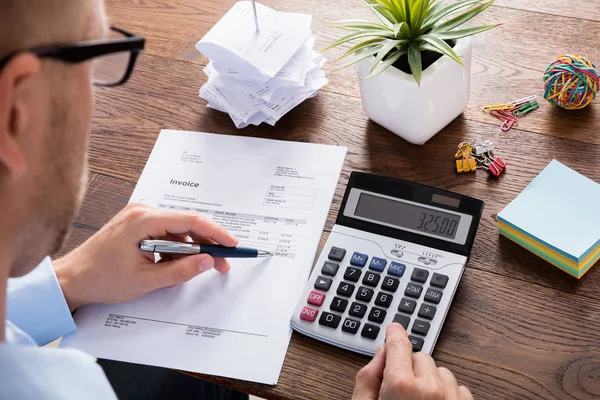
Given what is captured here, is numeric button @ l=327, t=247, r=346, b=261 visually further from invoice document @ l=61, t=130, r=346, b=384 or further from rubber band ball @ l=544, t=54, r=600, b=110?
rubber band ball @ l=544, t=54, r=600, b=110

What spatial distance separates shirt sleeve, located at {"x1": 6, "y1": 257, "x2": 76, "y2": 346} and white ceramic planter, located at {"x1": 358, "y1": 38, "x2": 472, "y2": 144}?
1.75ft

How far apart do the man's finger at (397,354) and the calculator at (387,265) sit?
0.06ft

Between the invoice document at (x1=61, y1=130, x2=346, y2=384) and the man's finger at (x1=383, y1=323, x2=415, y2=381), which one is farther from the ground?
the invoice document at (x1=61, y1=130, x2=346, y2=384)

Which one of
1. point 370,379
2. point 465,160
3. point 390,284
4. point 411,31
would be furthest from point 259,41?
point 370,379

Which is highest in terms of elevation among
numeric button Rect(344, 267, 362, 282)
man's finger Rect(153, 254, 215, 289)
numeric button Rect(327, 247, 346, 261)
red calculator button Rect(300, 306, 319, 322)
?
man's finger Rect(153, 254, 215, 289)

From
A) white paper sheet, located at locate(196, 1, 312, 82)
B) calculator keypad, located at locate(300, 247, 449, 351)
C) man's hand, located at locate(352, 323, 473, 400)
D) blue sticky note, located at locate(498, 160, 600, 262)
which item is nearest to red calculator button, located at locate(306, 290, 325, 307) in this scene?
calculator keypad, located at locate(300, 247, 449, 351)

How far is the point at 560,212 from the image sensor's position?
0.95 m

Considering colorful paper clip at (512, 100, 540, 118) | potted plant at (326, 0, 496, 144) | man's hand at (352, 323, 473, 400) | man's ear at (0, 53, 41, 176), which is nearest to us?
man's ear at (0, 53, 41, 176)

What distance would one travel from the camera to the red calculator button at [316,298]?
93cm

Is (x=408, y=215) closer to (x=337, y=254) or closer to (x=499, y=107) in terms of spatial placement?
(x=337, y=254)

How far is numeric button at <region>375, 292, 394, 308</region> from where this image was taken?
0.91m

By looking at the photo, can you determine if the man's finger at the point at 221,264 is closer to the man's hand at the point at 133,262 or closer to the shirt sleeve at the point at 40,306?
the man's hand at the point at 133,262

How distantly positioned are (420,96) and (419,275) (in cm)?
27

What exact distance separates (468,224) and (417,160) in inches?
6.3
